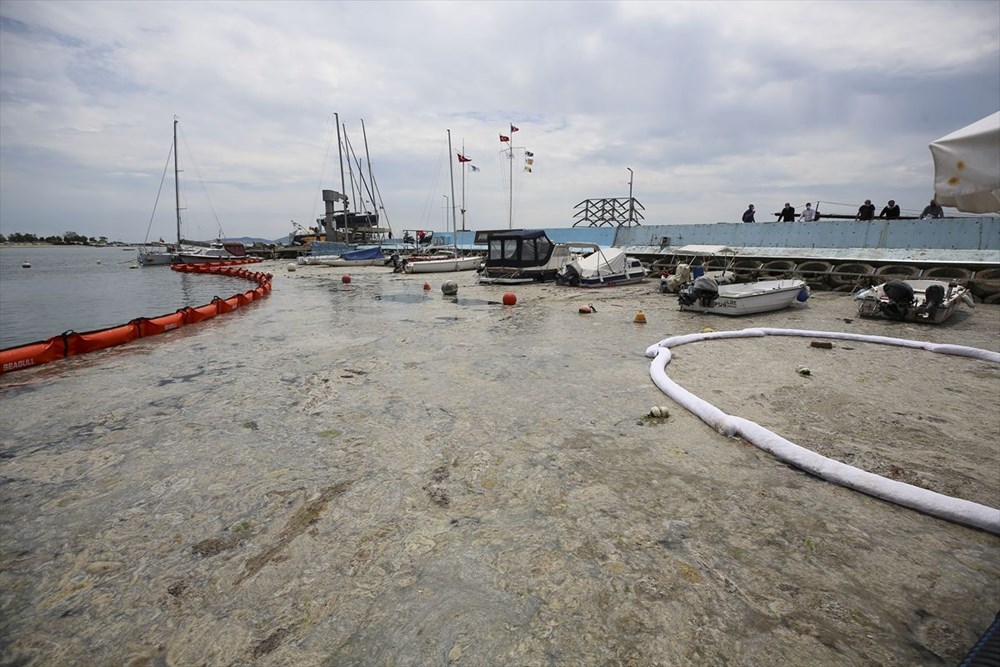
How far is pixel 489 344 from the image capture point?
376 inches

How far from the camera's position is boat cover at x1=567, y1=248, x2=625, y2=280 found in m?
20.7

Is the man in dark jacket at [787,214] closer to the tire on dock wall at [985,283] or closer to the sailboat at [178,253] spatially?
the tire on dock wall at [985,283]

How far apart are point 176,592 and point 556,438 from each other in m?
3.35

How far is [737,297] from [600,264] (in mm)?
8961

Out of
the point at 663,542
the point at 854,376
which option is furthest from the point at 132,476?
the point at 854,376

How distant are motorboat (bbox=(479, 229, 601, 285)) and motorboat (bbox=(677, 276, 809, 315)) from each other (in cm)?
946

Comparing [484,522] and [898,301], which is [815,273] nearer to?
[898,301]

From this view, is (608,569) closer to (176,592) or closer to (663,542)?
(663,542)

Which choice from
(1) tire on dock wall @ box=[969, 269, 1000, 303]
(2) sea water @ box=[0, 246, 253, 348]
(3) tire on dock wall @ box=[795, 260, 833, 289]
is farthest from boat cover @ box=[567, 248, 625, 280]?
(2) sea water @ box=[0, 246, 253, 348]

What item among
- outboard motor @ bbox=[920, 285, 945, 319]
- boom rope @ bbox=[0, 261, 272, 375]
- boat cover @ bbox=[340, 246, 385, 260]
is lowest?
boom rope @ bbox=[0, 261, 272, 375]

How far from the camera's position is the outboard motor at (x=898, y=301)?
11.1 m

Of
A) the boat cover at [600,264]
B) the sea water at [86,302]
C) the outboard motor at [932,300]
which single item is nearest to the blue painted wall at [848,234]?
the boat cover at [600,264]

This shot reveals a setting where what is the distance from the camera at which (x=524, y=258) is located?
22.5 metres

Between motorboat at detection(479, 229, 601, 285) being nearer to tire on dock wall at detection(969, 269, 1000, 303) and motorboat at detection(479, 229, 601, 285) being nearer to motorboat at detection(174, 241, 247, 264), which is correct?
tire on dock wall at detection(969, 269, 1000, 303)
